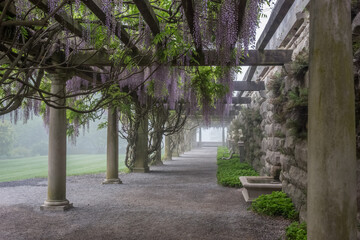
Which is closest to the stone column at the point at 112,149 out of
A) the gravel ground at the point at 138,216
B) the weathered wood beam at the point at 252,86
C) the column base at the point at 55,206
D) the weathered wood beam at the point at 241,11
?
the gravel ground at the point at 138,216

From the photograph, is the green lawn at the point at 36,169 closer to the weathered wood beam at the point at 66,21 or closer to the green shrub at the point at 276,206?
the green shrub at the point at 276,206

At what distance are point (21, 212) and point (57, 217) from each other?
767 millimetres

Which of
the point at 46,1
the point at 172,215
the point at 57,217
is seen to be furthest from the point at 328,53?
the point at 57,217

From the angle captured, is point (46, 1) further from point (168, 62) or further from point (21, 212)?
point (21, 212)

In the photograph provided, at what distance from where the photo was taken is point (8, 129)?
30.2 meters

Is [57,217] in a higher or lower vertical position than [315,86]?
lower

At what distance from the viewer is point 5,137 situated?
30047mm

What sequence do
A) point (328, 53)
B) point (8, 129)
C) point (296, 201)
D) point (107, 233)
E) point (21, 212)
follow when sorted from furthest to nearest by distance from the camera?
point (8, 129) < point (21, 212) < point (296, 201) < point (107, 233) < point (328, 53)

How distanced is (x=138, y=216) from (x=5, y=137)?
2929 centimetres

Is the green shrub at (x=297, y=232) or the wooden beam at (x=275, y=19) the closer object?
the green shrub at (x=297, y=232)

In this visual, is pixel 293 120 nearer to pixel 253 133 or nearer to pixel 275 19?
pixel 275 19

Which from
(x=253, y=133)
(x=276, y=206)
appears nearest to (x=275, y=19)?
(x=276, y=206)

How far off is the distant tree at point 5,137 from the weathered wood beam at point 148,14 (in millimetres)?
27547

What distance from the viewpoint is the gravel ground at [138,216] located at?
393 cm
